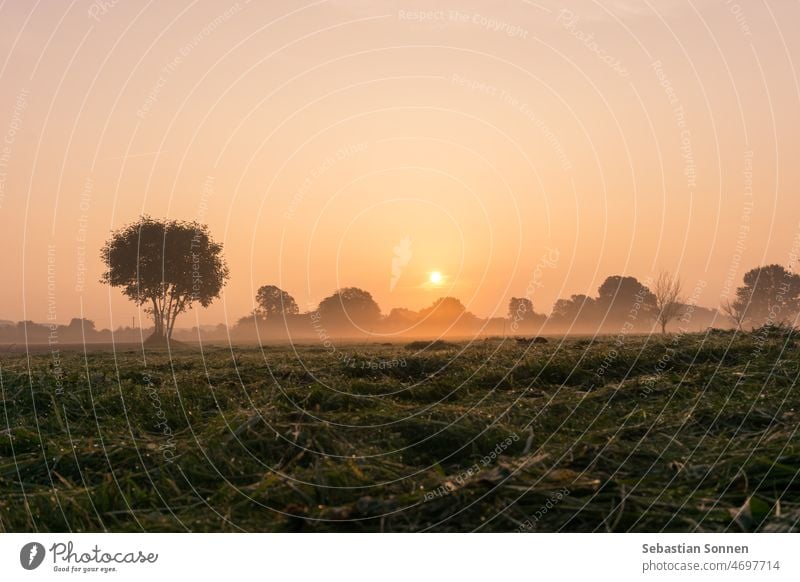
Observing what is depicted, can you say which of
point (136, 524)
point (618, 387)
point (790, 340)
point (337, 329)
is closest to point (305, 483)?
point (136, 524)

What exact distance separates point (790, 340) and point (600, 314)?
164171mm

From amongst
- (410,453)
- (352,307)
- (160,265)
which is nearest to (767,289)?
(352,307)

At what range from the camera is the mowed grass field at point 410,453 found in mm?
6508

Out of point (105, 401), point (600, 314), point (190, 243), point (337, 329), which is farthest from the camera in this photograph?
point (600, 314)

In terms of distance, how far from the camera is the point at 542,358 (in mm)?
14727

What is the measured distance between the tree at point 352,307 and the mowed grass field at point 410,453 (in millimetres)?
104237

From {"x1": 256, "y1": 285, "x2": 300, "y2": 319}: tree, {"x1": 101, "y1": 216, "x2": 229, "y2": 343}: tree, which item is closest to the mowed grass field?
{"x1": 101, "y1": 216, "x2": 229, "y2": 343}: tree

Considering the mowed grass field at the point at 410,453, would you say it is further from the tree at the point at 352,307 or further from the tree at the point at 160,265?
the tree at the point at 352,307

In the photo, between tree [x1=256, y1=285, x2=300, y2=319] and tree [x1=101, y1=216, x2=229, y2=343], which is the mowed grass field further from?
tree [x1=256, y1=285, x2=300, y2=319]

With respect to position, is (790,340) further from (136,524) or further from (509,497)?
(136,524)

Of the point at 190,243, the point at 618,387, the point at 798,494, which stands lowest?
the point at 798,494

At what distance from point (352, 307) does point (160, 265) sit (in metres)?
55.9

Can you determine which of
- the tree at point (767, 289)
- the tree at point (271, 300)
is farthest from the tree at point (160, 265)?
the tree at point (767, 289)
